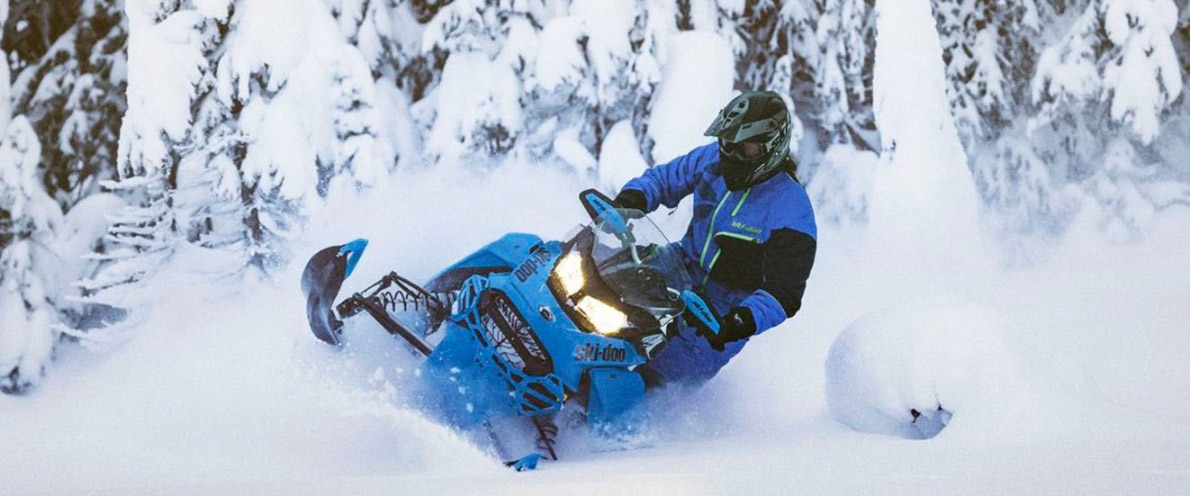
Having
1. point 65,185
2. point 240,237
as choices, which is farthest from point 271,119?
point 65,185

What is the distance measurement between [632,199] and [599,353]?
0.88 m

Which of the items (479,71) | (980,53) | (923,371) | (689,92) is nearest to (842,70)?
(980,53)

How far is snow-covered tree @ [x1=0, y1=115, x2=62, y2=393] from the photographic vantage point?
761cm

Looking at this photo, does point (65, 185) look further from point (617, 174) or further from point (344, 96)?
point (617, 174)

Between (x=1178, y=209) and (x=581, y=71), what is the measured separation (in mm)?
6084

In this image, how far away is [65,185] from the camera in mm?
8289

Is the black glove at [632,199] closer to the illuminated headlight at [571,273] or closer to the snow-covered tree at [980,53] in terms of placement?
the illuminated headlight at [571,273]

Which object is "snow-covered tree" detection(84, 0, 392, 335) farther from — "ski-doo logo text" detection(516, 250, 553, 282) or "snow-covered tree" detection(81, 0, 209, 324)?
"ski-doo logo text" detection(516, 250, 553, 282)

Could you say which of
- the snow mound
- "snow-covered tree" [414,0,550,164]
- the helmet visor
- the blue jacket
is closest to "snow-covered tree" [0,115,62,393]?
"snow-covered tree" [414,0,550,164]

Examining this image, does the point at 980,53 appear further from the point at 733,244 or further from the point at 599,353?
the point at 599,353

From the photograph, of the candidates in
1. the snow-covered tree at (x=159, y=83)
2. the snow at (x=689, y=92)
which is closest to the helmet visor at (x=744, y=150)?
the snow at (x=689, y=92)

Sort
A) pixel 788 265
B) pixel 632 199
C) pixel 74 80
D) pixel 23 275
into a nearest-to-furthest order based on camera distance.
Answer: pixel 788 265, pixel 632 199, pixel 23 275, pixel 74 80

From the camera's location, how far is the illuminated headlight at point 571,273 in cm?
406

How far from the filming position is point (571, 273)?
407 cm
